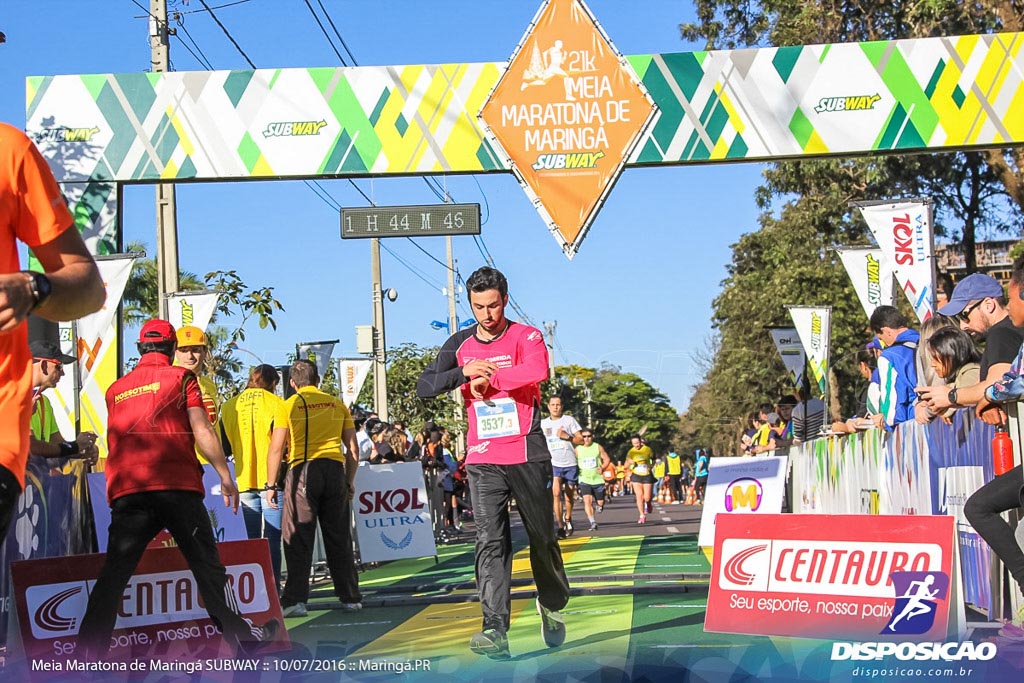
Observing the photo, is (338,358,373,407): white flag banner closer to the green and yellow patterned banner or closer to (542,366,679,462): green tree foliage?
the green and yellow patterned banner

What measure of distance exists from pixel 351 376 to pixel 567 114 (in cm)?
1472

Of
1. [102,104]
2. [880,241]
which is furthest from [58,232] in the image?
[880,241]

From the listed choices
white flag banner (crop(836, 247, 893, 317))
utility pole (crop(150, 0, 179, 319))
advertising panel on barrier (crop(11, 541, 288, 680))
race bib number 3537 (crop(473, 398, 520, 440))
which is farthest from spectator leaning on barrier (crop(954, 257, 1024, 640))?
utility pole (crop(150, 0, 179, 319))

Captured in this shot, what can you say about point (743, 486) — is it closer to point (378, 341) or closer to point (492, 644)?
point (492, 644)

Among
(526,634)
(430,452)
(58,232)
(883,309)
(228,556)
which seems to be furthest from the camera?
(430,452)

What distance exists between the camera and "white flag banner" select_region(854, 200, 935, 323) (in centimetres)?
1278

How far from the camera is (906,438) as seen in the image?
340 inches

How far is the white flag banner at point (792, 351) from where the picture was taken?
24703 millimetres

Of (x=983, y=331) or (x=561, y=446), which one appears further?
(x=561, y=446)

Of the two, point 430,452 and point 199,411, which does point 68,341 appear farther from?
point 430,452

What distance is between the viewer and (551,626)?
21.7ft

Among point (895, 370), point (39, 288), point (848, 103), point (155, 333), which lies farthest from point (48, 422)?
point (848, 103)

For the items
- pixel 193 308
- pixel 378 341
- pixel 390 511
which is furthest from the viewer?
pixel 378 341

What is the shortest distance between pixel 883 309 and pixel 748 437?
10.5 m
